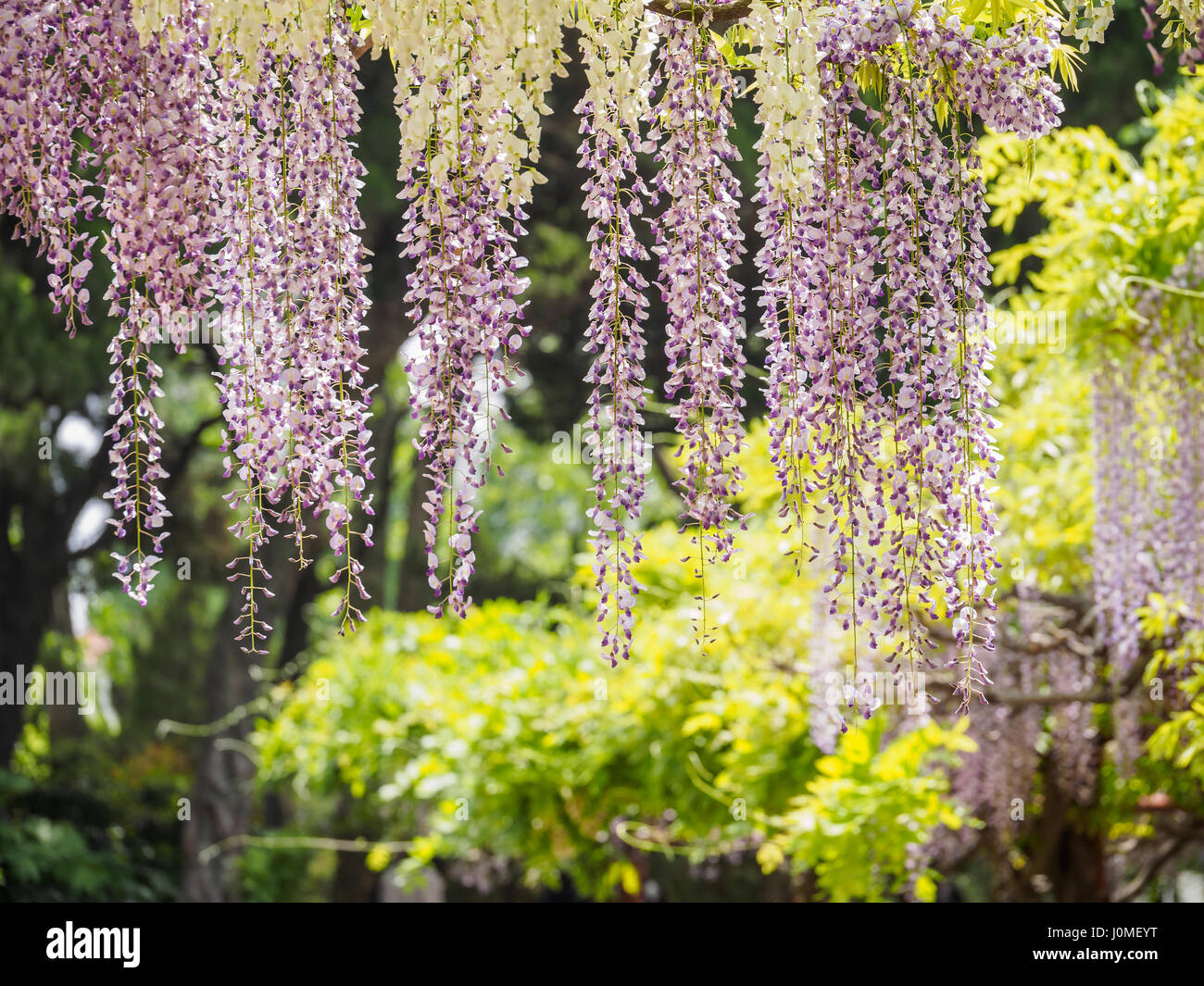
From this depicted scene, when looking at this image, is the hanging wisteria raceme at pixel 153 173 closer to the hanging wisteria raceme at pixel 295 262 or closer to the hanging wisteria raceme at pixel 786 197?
the hanging wisteria raceme at pixel 295 262

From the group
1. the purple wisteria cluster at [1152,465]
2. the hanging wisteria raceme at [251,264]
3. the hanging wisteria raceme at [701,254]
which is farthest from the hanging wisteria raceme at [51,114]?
the purple wisteria cluster at [1152,465]

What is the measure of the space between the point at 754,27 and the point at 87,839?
8264 millimetres

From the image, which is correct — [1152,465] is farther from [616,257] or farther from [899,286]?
[616,257]

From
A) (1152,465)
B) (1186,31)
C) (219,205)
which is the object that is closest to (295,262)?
(219,205)

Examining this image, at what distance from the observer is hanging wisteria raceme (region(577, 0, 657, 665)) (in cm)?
187

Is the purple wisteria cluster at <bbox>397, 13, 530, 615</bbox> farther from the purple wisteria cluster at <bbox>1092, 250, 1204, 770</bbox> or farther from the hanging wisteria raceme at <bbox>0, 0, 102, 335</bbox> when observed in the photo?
the purple wisteria cluster at <bbox>1092, 250, 1204, 770</bbox>

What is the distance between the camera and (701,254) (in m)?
1.91

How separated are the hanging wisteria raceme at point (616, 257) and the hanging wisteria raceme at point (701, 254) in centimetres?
5

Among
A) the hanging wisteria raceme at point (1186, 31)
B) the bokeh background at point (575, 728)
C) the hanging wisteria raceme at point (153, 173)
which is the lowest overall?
the bokeh background at point (575, 728)

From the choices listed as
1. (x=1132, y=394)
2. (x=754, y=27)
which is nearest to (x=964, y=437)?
(x=754, y=27)

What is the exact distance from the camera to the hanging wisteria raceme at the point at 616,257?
1.87m
